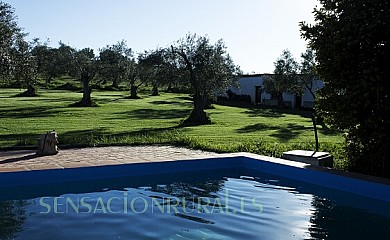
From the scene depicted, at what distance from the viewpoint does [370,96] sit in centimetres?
709

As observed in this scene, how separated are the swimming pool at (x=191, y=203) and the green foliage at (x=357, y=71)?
104 centimetres

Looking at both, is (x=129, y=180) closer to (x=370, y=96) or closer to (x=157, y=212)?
(x=157, y=212)

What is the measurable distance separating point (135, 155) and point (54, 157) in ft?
5.84

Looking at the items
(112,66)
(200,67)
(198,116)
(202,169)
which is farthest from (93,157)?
(112,66)

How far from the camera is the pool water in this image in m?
4.85

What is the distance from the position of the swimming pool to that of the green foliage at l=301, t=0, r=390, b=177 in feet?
3.40

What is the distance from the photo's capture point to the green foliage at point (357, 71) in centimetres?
697

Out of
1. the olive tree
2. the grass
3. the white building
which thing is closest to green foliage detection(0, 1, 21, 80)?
the grass

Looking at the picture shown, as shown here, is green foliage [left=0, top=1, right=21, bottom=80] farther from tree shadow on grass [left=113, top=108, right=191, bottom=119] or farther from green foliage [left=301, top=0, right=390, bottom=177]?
green foliage [left=301, top=0, right=390, bottom=177]

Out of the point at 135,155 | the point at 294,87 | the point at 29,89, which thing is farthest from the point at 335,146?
the point at 29,89

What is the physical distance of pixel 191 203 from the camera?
20.4ft

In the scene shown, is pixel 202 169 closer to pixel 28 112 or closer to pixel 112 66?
pixel 28 112

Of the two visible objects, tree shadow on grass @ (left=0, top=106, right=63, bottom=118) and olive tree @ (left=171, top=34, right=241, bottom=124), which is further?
tree shadow on grass @ (left=0, top=106, right=63, bottom=118)

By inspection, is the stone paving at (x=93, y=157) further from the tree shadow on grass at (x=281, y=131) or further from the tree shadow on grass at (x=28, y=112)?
the tree shadow on grass at (x=28, y=112)
